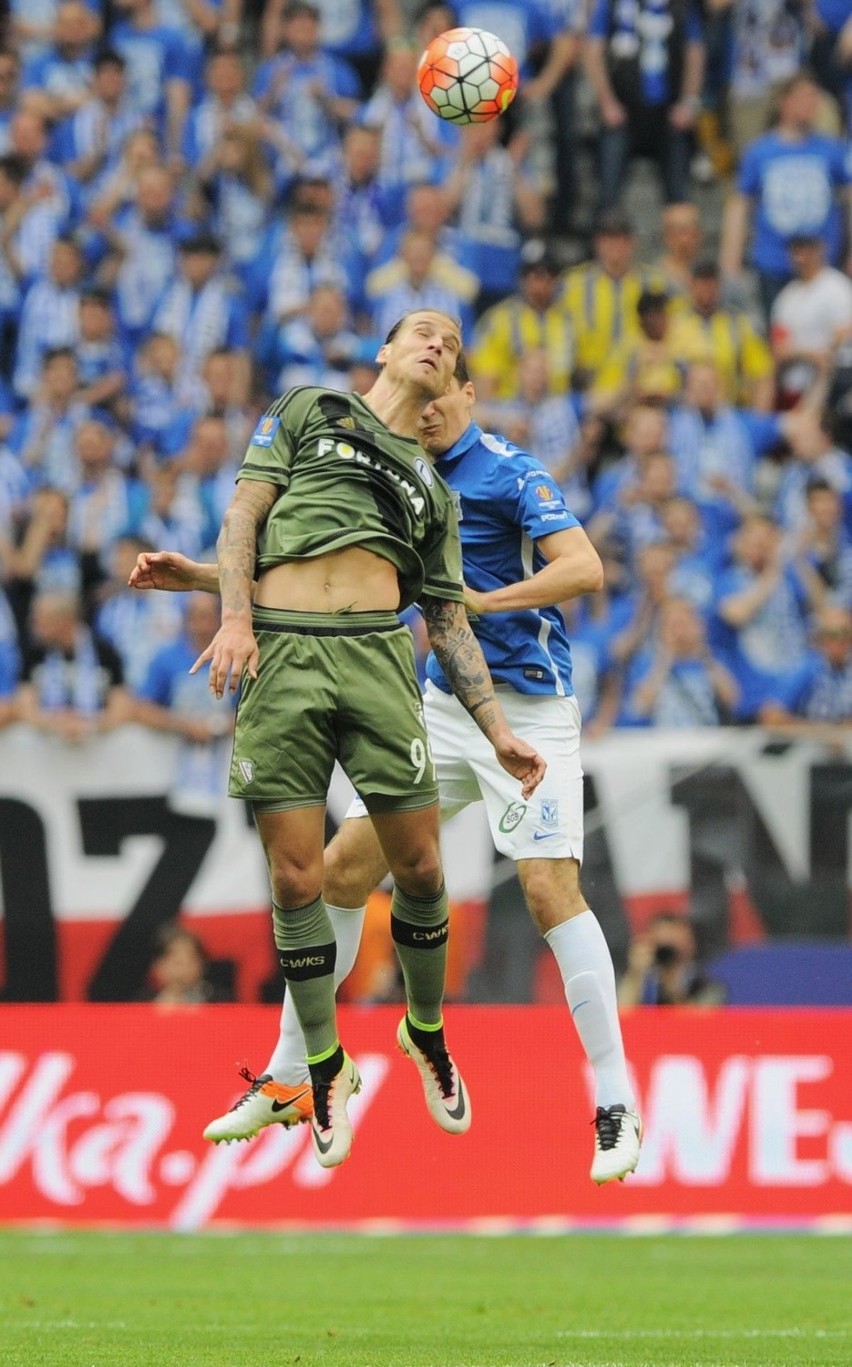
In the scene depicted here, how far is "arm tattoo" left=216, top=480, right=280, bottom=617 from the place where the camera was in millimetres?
8375

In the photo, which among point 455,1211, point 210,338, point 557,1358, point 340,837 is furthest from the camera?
point 210,338

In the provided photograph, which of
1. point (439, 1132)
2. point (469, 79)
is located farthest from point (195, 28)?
point (469, 79)

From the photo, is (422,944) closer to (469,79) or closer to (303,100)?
(469,79)

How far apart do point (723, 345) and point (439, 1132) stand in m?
7.06

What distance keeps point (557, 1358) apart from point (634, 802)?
19.6 feet

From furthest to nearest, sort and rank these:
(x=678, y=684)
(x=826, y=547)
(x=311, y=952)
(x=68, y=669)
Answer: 1. (x=826, y=547)
2. (x=68, y=669)
3. (x=678, y=684)
4. (x=311, y=952)

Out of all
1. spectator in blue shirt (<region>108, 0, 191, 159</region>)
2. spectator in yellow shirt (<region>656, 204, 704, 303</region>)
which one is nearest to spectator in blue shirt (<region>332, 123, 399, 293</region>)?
spectator in blue shirt (<region>108, 0, 191, 159</region>)

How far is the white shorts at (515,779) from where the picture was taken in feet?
30.3

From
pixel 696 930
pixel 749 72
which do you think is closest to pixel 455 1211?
pixel 696 930

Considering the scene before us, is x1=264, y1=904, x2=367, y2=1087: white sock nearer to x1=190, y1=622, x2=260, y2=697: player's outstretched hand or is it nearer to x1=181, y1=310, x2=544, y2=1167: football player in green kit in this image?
x1=181, y1=310, x2=544, y2=1167: football player in green kit

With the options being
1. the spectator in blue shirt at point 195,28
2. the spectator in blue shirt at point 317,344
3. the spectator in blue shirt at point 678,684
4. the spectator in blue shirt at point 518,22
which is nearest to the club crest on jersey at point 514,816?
the spectator in blue shirt at point 678,684

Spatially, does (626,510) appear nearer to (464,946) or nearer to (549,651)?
(464,946)

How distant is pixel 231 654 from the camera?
819cm

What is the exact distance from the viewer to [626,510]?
16.5m
